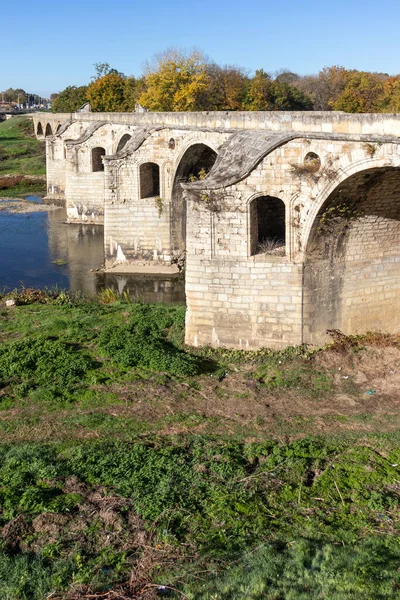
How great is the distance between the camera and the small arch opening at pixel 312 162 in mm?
11094

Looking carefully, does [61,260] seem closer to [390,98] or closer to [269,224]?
[269,224]

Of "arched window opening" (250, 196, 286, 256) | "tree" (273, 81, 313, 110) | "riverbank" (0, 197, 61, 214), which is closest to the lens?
"arched window opening" (250, 196, 286, 256)

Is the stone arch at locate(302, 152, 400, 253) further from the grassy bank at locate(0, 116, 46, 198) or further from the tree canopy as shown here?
the grassy bank at locate(0, 116, 46, 198)

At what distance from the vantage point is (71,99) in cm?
4875

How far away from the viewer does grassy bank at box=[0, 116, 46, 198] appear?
38875 mm

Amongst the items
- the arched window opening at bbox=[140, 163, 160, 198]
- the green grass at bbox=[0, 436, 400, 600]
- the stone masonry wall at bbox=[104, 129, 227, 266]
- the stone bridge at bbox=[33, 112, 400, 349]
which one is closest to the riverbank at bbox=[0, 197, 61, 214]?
the arched window opening at bbox=[140, 163, 160, 198]

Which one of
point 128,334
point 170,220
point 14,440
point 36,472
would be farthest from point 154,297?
point 36,472

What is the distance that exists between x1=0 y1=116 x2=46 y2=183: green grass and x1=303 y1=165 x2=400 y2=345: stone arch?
29.3 metres

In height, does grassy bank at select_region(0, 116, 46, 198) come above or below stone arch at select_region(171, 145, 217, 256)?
above

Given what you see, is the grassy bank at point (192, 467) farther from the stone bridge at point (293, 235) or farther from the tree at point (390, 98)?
the tree at point (390, 98)

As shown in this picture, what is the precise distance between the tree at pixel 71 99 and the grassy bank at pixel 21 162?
→ 3.67 m

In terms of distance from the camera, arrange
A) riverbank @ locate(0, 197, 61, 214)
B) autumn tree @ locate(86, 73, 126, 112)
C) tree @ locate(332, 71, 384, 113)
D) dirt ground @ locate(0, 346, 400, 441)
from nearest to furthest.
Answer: dirt ground @ locate(0, 346, 400, 441) < tree @ locate(332, 71, 384, 113) < riverbank @ locate(0, 197, 61, 214) < autumn tree @ locate(86, 73, 126, 112)

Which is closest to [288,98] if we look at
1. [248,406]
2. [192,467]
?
[248,406]

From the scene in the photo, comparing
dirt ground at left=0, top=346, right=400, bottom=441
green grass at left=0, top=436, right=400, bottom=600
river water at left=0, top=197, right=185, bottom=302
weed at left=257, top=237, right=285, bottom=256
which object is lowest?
green grass at left=0, top=436, right=400, bottom=600
